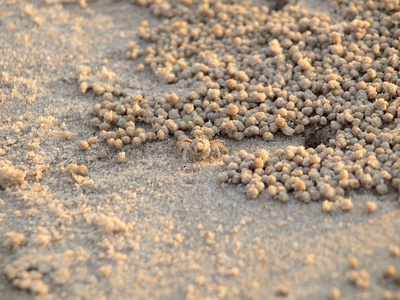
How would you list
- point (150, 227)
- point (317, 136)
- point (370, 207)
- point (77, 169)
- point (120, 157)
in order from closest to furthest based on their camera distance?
point (370, 207) < point (150, 227) < point (77, 169) < point (120, 157) < point (317, 136)

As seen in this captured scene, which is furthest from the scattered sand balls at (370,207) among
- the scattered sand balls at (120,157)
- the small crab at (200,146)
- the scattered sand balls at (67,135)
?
the scattered sand balls at (67,135)

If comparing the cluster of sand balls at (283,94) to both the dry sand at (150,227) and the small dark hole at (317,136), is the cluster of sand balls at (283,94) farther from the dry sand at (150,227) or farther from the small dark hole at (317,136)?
the dry sand at (150,227)

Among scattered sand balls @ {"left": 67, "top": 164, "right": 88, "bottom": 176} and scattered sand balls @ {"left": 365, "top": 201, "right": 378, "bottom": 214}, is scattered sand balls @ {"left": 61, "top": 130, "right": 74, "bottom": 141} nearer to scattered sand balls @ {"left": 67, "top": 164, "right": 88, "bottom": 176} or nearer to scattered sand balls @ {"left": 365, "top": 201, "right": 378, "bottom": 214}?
scattered sand balls @ {"left": 67, "top": 164, "right": 88, "bottom": 176}

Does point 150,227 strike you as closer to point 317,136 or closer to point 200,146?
point 200,146

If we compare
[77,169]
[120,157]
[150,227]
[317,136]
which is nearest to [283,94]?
[317,136]

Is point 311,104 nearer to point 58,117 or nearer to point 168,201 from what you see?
point 168,201

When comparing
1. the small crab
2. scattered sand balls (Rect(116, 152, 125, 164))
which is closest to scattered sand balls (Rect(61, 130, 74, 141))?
scattered sand balls (Rect(116, 152, 125, 164))
